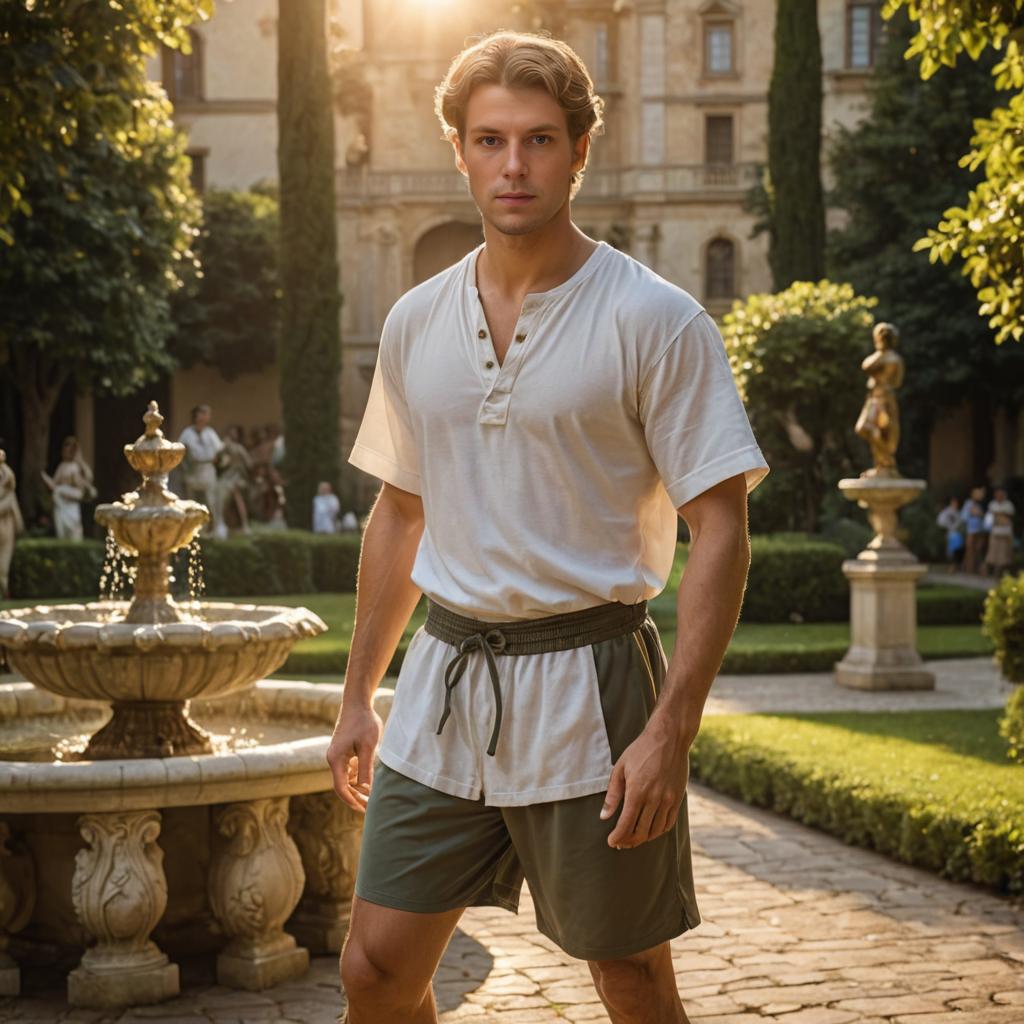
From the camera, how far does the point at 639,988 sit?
9.42 ft

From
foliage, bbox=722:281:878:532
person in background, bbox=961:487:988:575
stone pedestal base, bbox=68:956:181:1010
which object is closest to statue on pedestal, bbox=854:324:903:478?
stone pedestal base, bbox=68:956:181:1010

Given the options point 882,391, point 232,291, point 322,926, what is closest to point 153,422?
point 322,926

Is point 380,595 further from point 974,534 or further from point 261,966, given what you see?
point 974,534

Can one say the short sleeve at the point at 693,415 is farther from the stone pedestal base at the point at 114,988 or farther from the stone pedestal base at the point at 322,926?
the stone pedestal base at the point at 322,926

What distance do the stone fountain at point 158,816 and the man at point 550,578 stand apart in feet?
7.01

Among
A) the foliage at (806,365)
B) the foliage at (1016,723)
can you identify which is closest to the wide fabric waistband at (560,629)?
the foliage at (1016,723)

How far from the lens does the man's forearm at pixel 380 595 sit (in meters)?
3.18

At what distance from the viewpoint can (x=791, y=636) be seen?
54.0 ft

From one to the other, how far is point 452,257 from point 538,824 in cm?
4437

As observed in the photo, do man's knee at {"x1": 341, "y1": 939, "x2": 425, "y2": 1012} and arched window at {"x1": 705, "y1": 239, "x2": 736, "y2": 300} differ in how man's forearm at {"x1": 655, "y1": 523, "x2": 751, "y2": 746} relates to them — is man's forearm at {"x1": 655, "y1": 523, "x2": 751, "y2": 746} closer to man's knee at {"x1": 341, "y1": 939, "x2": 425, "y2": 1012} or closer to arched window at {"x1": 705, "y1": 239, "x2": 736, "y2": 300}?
man's knee at {"x1": 341, "y1": 939, "x2": 425, "y2": 1012}

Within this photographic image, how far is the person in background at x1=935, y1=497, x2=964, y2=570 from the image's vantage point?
2802cm

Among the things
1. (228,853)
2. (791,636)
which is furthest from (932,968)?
(791,636)

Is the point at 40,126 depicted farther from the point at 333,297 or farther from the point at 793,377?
the point at 333,297

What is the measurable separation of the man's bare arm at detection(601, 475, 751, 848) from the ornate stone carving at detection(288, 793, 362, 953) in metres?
2.86
